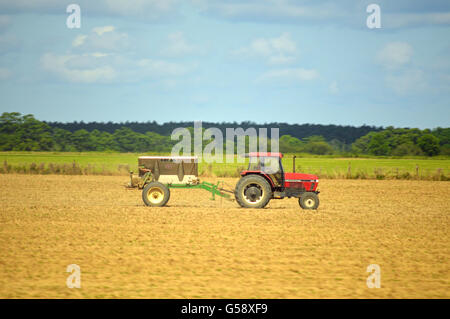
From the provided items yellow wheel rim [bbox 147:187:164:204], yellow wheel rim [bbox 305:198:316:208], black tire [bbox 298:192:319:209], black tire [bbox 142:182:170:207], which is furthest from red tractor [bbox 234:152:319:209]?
yellow wheel rim [bbox 147:187:164:204]

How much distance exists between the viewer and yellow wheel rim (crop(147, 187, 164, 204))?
17.3 meters

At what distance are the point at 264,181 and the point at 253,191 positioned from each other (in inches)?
22.2

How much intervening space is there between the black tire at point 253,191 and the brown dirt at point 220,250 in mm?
401

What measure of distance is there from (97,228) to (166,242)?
262 centimetres

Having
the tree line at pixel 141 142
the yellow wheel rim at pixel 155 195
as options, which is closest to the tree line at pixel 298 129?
the tree line at pixel 141 142

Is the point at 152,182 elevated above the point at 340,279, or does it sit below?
above

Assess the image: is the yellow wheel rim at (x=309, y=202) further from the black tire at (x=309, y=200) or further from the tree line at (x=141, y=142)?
the tree line at (x=141, y=142)

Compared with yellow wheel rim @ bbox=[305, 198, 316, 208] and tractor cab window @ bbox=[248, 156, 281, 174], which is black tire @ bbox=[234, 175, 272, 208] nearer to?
tractor cab window @ bbox=[248, 156, 281, 174]

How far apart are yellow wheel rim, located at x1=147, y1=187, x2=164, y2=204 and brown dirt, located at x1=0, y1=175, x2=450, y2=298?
49 centimetres

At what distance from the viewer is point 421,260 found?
9.93m

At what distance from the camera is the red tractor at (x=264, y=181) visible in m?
16.2

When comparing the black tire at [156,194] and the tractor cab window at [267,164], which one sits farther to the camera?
the black tire at [156,194]
